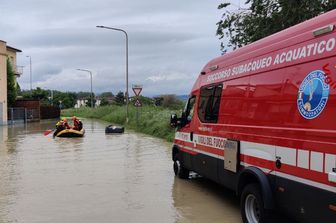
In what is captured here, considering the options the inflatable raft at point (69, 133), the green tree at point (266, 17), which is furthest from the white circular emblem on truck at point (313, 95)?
the inflatable raft at point (69, 133)

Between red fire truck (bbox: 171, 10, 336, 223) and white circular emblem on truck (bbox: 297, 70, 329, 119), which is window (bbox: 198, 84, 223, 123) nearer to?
red fire truck (bbox: 171, 10, 336, 223)

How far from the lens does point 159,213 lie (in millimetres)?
7816

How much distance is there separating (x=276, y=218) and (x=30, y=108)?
5116cm

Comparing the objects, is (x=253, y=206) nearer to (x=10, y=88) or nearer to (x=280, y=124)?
(x=280, y=124)

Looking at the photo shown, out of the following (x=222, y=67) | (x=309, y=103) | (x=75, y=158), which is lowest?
(x=75, y=158)

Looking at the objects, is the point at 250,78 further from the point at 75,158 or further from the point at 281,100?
the point at 75,158

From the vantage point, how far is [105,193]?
9586 mm

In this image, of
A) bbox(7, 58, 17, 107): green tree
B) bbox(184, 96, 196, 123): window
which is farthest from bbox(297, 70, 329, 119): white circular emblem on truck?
bbox(7, 58, 17, 107): green tree

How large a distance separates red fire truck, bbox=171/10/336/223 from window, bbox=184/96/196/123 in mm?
1446

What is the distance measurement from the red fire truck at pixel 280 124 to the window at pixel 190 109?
4.75 feet

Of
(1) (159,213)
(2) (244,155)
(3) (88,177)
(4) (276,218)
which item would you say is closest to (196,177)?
(3) (88,177)

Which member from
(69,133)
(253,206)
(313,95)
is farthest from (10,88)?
(313,95)

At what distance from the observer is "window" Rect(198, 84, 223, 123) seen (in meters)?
8.47

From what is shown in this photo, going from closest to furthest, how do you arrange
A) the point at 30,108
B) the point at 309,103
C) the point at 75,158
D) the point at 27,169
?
1. the point at 309,103
2. the point at 27,169
3. the point at 75,158
4. the point at 30,108
